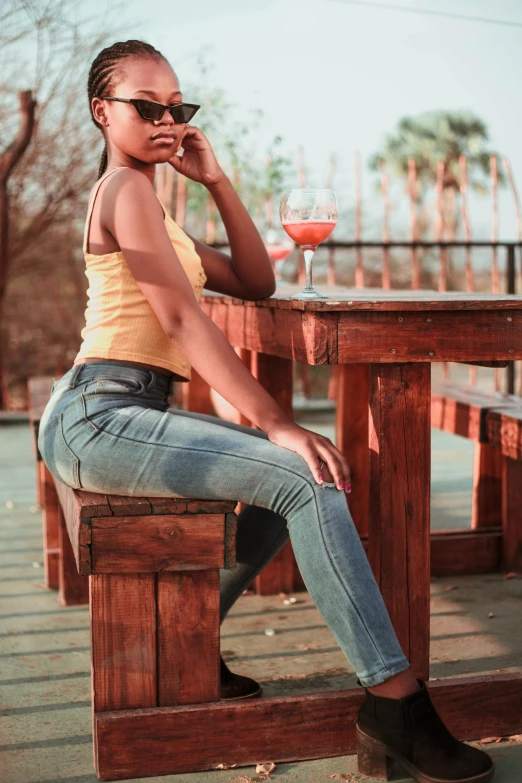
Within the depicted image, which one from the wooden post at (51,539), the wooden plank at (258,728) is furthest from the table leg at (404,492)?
the wooden post at (51,539)

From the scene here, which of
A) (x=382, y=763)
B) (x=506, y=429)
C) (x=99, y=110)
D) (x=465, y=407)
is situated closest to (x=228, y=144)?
(x=465, y=407)

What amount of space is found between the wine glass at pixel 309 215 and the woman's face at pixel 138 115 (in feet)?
0.98

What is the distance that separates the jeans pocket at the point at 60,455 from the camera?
1908mm

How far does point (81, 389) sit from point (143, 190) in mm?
433

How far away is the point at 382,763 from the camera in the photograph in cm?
184

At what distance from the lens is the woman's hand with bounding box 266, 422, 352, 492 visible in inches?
71.9

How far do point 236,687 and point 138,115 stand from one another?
1320mm

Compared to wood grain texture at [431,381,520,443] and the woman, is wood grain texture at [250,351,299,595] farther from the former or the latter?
the woman

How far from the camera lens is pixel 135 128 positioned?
2.08 m

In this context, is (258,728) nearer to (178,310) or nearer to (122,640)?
(122,640)

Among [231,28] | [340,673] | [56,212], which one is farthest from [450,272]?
[340,673]

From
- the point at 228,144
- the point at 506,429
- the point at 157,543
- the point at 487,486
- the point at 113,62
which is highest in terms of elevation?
the point at 228,144

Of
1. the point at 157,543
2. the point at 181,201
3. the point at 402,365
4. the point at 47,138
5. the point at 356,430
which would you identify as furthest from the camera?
the point at 47,138

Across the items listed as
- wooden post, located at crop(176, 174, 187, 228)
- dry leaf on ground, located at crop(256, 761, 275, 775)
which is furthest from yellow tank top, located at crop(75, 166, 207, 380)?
wooden post, located at crop(176, 174, 187, 228)
